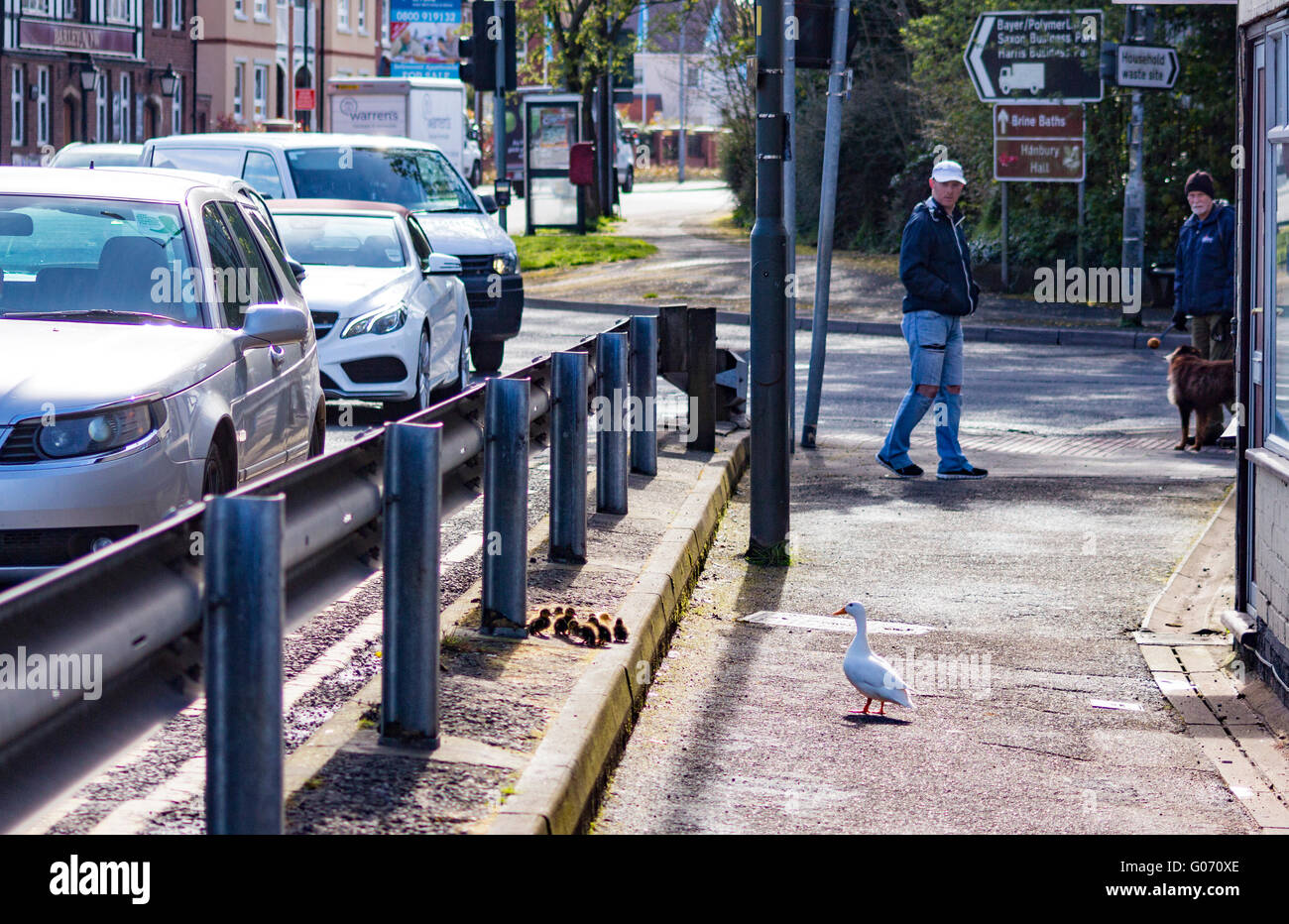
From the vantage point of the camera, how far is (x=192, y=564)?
3.50m

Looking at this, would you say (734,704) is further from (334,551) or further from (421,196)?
(421,196)

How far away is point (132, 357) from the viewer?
6.41 m

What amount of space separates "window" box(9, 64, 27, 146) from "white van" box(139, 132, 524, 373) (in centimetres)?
3893

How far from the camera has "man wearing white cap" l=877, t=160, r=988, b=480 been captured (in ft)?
37.3

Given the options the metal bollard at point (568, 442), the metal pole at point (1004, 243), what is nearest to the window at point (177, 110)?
the metal pole at point (1004, 243)

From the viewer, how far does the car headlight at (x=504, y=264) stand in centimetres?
1664

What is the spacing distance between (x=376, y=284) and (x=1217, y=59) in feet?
50.5

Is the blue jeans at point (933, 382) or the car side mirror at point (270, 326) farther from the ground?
the car side mirror at point (270, 326)

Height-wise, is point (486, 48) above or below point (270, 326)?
above

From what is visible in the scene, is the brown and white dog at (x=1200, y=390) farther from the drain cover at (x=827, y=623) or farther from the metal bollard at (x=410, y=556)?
the metal bollard at (x=410, y=556)

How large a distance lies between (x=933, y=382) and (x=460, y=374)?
4.44 meters

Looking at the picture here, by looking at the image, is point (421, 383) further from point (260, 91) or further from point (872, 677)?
point (260, 91)

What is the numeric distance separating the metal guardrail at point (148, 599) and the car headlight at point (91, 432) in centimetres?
166

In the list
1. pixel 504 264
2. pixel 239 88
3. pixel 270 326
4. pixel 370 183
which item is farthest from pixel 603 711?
pixel 239 88
